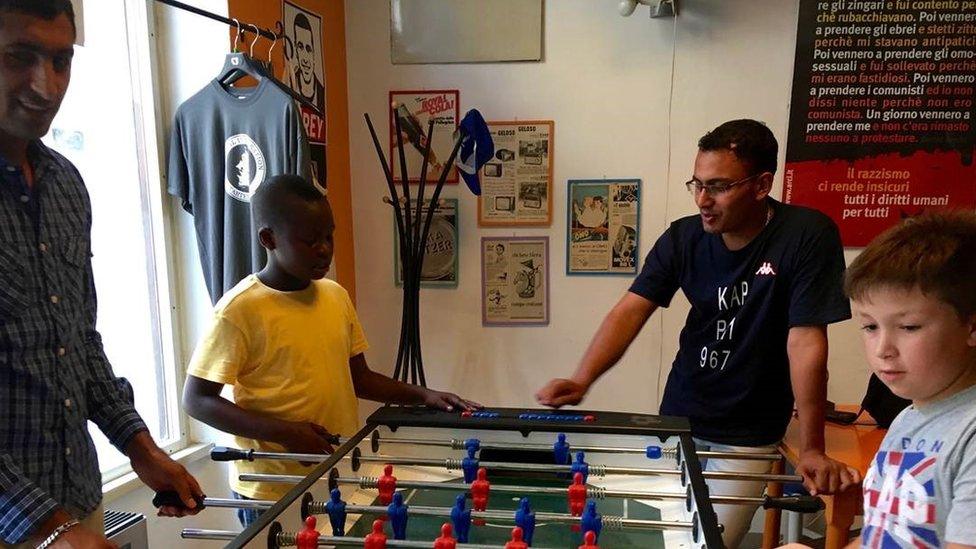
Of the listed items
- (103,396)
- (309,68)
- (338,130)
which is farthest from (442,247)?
(103,396)

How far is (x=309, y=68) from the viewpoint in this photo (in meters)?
2.39

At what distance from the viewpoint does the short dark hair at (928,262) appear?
0.90 meters

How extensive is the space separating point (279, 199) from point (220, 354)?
1.21ft

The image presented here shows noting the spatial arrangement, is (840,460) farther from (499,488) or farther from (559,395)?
(499,488)

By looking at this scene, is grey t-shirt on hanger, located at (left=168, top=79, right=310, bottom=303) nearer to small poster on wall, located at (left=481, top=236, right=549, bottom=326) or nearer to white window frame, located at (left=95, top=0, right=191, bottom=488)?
white window frame, located at (left=95, top=0, right=191, bottom=488)

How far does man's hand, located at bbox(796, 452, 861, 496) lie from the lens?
1.32 meters

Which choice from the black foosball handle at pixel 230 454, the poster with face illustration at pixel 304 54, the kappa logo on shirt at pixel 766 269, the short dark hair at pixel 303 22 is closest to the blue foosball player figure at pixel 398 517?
the black foosball handle at pixel 230 454

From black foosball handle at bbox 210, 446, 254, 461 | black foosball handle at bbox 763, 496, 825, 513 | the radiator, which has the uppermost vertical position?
black foosball handle at bbox 210, 446, 254, 461

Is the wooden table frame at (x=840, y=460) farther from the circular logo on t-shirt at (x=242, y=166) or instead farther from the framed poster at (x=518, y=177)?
the circular logo on t-shirt at (x=242, y=166)

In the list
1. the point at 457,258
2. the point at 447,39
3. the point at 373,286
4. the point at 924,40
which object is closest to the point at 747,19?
the point at 924,40

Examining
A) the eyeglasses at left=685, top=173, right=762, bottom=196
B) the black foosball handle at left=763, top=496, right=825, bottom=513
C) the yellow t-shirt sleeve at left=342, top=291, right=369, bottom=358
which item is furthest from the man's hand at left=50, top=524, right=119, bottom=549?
the eyeglasses at left=685, top=173, right=762, bottom=196

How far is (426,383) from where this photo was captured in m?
2.88

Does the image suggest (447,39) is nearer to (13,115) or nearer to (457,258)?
(457,258)

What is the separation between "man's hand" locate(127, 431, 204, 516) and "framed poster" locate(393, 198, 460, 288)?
5.34 ft
